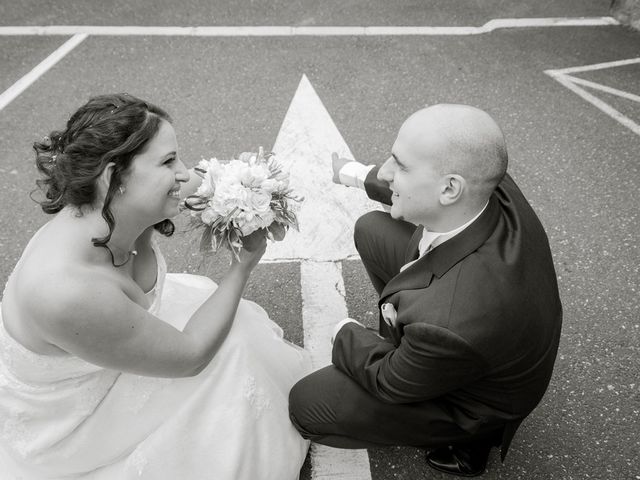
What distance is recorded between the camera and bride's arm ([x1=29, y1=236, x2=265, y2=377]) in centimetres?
191

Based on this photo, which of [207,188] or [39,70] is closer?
[207,188]

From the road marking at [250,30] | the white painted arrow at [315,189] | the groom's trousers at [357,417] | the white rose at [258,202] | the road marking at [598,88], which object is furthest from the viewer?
the road marking at [250,30]

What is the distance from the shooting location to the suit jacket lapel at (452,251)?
2.21 metres

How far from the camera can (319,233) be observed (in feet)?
12.8

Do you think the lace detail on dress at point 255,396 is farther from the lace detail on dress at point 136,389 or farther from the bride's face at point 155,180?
the bride's face at point 155,180

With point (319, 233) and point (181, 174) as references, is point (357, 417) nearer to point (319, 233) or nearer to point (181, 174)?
point (181, 174)

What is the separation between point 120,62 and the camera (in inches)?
207

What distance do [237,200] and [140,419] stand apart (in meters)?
0.98

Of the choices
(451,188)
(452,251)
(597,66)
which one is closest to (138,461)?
(452,251)

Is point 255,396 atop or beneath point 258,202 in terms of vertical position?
beneath

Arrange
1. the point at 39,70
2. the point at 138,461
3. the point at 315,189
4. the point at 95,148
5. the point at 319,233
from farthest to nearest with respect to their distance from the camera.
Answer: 1. the point at 39,70
2. the point at 315,189
3. the point at 319,233
4. the point at 138,461
5. the point at 95,148

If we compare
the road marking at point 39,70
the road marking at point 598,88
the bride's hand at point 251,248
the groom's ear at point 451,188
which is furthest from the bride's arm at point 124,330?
the road marking at point 598,88

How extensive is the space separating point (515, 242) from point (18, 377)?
1978mm

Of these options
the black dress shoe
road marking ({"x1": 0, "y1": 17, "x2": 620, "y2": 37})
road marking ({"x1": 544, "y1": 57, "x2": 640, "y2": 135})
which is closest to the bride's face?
the black dress shoe
